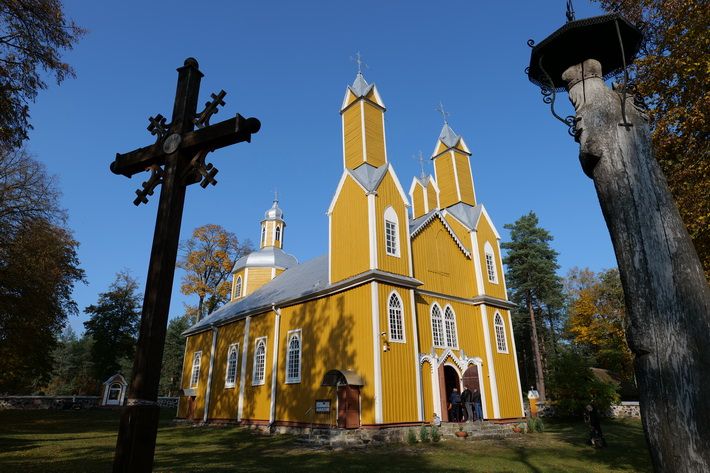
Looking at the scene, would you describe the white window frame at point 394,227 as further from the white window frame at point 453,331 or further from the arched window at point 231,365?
the arched window at point 231,365

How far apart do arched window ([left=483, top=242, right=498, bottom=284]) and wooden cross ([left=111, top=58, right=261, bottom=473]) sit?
66.5ft

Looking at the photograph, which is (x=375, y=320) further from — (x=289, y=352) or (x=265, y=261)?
(x=265, y=261)

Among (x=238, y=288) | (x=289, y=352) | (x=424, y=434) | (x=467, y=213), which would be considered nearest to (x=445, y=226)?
(x=467, y=213)

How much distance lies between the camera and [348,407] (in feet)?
48.8

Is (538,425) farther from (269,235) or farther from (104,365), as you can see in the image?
(104,365)

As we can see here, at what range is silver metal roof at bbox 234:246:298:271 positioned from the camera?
1294 inches

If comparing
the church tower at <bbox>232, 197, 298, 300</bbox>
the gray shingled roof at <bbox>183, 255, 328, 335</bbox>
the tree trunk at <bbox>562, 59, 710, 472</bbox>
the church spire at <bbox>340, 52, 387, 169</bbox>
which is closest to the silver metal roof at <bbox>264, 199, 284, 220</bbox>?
the church tower at <bbox>232, 197, 298, 300</bbox>

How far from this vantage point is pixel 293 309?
66.6ft

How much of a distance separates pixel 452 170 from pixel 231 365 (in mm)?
16941

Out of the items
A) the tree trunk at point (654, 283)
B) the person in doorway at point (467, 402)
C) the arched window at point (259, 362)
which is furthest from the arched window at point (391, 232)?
the tree trunk at point (654, 283)

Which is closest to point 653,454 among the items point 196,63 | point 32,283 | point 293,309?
point 196,63

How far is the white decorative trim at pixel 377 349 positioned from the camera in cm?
1484

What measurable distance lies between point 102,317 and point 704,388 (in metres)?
48.7

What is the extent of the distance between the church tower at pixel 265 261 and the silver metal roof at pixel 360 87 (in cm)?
1666
